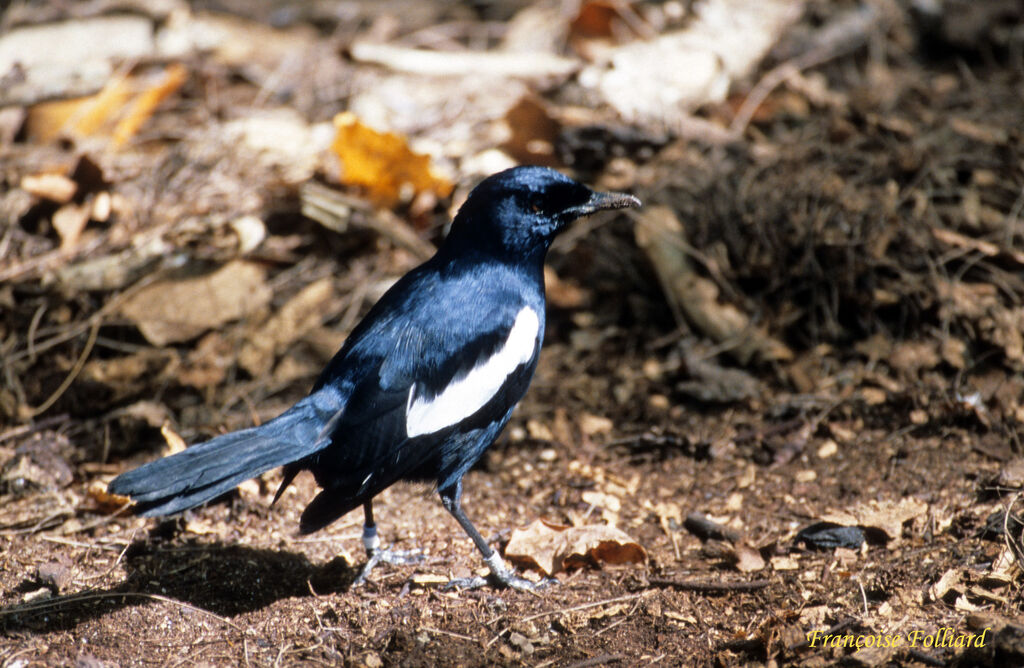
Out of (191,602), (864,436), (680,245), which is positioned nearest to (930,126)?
(680,245)

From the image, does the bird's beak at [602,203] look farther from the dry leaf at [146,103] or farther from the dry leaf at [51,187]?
the dry leaf at [146,103]

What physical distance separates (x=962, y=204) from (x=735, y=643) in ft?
8.89

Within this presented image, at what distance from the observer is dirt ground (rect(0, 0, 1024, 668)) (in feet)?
9.79

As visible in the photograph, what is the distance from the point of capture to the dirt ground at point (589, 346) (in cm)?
298

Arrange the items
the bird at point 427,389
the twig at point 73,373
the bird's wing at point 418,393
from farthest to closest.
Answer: the twig at point 73,373 → the bird's wing at point 418,393 → the bird at point 427,389

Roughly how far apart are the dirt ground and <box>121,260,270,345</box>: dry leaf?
0.01 metres

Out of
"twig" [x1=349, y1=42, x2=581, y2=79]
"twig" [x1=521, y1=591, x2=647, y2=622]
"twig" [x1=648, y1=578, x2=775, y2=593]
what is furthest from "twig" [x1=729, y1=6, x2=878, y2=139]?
"twig" [x1=521, y1=591, x2=647, y2=622]

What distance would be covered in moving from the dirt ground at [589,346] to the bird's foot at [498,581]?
0.05 m

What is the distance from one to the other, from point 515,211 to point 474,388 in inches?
27.7

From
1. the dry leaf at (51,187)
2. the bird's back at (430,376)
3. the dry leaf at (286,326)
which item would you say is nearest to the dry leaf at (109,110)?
the dry leaf at (51,187)

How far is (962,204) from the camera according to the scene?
4.43 meters

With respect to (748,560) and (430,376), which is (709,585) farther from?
(430,376)

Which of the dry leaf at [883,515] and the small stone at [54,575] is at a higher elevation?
the dry leaf at [883,515]

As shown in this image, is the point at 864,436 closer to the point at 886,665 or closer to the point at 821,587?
the point at 821,587
